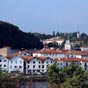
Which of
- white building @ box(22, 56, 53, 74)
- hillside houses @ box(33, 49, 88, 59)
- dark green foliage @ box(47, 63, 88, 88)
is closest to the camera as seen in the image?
dark green foliage @ box(47, 63, 88, 88)

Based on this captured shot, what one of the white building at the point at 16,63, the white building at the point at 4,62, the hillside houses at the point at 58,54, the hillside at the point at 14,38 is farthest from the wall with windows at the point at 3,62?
the hillside at the point at 14,38

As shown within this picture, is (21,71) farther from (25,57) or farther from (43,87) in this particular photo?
(43,87)

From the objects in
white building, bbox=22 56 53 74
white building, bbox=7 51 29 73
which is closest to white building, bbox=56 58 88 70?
white building, bbox=22 56 53 74

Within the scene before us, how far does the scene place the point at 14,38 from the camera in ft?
113

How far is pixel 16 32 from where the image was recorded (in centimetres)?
3581

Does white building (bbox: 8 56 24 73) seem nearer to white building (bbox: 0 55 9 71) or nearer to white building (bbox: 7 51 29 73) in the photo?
white building (bbox: 7 51 29 73)

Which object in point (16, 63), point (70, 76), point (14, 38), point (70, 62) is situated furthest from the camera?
point (14, 38)

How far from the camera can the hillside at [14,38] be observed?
33.3 m

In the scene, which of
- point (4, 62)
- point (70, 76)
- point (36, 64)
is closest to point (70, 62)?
point (36, 64)

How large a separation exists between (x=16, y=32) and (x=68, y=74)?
19.6 metres

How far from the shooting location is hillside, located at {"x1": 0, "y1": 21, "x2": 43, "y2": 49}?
109 feet

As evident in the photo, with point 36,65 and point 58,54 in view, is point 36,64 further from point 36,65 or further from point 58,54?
point 58,54

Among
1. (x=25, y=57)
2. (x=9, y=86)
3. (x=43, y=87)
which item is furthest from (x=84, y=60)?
(x=9, y=86)

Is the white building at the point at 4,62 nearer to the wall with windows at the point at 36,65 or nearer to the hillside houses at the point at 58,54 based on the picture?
the wall with windows at the point at 36,65
